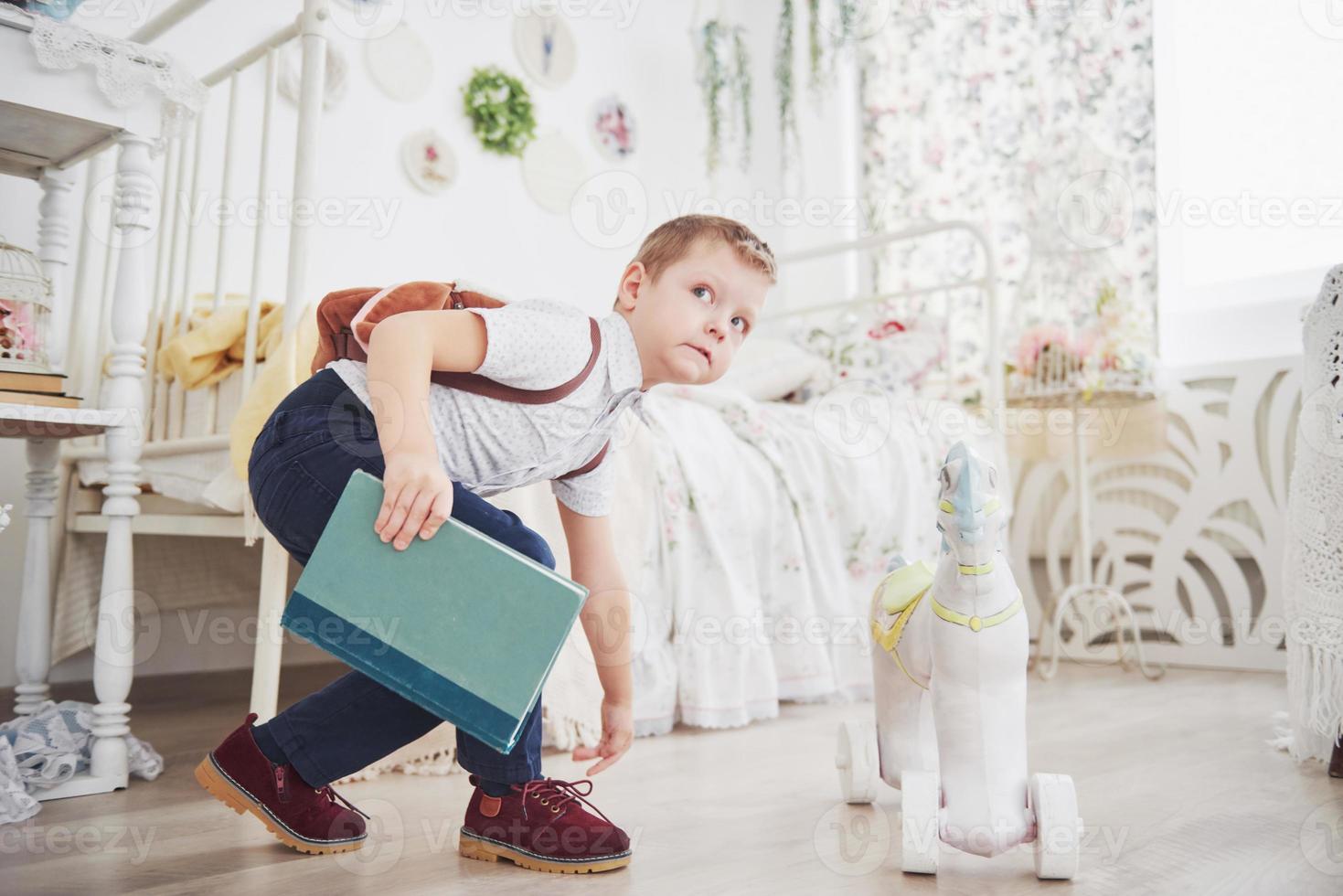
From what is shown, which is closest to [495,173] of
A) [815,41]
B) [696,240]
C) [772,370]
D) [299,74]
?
[299,74]

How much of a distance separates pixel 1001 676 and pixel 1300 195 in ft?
7.52

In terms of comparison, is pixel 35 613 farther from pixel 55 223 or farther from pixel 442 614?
pixel 442 614

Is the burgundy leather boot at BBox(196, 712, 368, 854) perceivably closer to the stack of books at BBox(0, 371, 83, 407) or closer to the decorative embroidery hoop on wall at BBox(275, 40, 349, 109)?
the stack of books at BBox(0, 371, 83, 407)

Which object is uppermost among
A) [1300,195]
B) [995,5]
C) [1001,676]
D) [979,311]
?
[995,5]

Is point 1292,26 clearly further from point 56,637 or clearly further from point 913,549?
point 56,637

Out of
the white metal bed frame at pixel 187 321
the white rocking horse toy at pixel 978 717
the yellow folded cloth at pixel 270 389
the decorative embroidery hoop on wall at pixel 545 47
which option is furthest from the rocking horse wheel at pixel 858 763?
the decorative embroidery hoop on wall at pixel 545 47

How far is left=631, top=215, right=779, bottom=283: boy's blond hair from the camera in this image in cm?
93

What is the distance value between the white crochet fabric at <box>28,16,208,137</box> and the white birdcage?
25 cm

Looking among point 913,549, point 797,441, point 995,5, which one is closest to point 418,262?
point 797,441

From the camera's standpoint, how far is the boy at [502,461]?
886mm

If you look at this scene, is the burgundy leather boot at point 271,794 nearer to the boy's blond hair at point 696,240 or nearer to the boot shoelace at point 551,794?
the boot shoelace at point 551,794

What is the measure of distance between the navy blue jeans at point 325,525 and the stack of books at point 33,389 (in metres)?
0.48

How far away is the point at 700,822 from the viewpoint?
1.10 metres

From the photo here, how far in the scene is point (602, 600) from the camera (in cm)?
101
